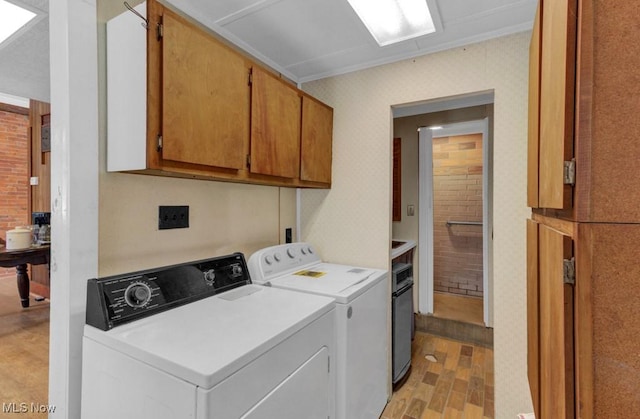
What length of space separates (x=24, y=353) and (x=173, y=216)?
96.2 inches

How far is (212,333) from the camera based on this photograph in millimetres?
1055

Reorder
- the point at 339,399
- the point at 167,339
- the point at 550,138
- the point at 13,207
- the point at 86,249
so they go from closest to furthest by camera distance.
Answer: the point at 550,138 < the point at 167,339 < the point at 86,249 < the point at 339,399 < the point at 13,207

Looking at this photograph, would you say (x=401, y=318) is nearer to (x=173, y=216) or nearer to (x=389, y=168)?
(x=389, y=168)

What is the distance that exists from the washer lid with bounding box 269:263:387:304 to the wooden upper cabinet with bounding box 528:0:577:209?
3.23 ft

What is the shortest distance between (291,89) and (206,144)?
0.80 metres

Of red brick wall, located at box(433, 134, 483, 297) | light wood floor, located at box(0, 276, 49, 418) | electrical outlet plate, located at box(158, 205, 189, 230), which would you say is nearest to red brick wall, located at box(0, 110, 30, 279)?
light wood floor, located at box(0, 276, 49, 418)

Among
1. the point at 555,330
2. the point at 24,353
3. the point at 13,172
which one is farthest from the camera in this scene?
the point at 13,172

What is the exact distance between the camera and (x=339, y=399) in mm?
1463

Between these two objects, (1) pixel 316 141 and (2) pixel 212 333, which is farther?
(1) pixel 316 141

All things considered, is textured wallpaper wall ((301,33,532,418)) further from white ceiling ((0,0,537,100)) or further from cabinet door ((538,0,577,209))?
cabinet door ((538,0,577,209))

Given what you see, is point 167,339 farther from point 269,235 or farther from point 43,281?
point 43,281

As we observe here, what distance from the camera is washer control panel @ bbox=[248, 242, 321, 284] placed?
1.81 meters

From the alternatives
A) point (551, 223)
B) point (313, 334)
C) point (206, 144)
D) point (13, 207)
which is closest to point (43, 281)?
point (13, 207)

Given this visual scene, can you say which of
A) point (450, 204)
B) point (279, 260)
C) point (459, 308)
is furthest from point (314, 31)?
point (459, 308)
